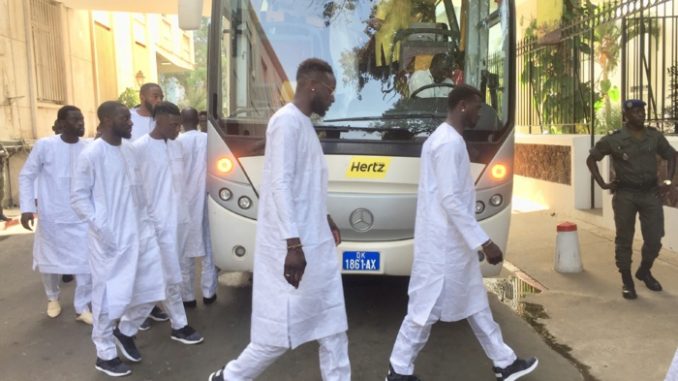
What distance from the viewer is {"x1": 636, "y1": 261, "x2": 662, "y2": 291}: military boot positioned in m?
5.69

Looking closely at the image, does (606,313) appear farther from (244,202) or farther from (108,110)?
(108,110)

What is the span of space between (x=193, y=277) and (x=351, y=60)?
2248 mm

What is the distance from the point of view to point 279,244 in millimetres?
3162

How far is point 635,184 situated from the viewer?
5.37 metres

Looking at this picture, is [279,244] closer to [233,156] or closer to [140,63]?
[233,156]

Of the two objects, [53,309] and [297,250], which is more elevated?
[297,250]

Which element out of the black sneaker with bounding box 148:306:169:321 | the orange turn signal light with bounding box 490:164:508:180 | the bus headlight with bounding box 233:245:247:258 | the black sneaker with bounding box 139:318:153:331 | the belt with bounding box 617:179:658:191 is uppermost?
the orange turn signal light with bounding box 490:164:508:180

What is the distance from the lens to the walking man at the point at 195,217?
209 inches

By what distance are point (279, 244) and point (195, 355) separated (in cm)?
167

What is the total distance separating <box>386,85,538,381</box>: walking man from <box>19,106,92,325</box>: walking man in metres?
2.81

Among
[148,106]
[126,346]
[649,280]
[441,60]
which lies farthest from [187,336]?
[649,280]

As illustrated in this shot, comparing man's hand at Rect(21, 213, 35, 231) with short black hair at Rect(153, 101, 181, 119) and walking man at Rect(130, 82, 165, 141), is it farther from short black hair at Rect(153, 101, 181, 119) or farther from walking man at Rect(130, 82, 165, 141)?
short black hair at Rect(153, 101, 181, 119)

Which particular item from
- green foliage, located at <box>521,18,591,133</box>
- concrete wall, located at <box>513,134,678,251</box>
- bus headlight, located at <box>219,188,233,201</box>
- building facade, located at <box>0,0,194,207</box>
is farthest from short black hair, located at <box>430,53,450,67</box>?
building facade, located at <box>0,0,194,207</box>

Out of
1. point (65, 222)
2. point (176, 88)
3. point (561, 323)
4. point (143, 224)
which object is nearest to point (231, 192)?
point (143, 224)
